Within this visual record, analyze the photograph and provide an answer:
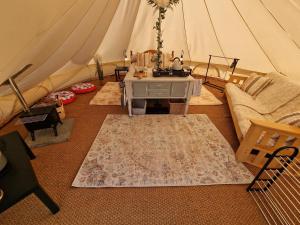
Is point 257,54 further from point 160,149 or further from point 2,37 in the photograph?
point 2,37

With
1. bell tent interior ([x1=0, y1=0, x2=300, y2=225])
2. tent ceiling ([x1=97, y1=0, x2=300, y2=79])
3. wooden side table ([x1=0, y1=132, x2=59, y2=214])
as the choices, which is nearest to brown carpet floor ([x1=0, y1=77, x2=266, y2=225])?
bell tent interior ([x1=0, y1=0, x2=300, y2=225])

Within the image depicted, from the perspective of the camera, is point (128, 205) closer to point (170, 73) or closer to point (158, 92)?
point (158, 92)

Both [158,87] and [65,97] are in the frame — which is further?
[65,97]

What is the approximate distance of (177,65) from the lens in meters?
2.51

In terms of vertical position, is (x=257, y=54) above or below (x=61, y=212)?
above

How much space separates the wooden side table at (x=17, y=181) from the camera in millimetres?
1035

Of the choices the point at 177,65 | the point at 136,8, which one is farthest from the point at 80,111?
the point at 136,8

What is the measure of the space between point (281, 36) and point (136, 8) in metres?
2.77

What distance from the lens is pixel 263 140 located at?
166 centimetres

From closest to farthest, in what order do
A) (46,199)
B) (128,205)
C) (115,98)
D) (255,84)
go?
(46,199) < (128,205) < (255,84) < (115,98)

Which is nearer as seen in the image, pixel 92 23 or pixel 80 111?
pixel 92 23

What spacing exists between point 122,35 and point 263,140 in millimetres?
3618

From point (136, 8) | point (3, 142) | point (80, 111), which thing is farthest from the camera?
point (136, 8)

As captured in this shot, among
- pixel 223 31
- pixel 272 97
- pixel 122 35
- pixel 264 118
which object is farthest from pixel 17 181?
pixel 223 31
